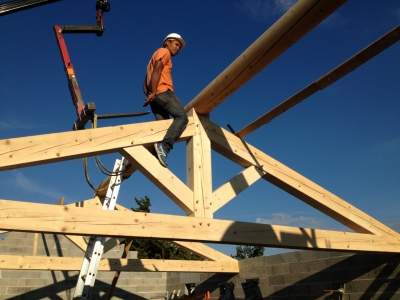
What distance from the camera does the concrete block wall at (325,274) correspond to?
476 centimetres

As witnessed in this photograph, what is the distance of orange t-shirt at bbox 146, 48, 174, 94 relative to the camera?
3.60 m

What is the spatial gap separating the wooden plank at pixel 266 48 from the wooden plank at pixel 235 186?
2.46 feet

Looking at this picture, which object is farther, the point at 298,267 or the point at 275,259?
the point at 275,259

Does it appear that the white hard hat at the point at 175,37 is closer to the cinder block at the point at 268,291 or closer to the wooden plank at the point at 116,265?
the wooden plank at the point at 116,265

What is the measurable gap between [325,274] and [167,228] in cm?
325

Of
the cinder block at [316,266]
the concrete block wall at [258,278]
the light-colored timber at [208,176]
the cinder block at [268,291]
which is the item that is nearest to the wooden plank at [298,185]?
the light-colored timber at [208,176]

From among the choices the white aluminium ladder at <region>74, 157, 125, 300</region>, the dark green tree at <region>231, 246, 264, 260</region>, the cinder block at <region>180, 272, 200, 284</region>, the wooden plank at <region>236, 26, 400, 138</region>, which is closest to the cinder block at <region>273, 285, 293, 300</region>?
the cinder block at <region>180, 272, 200, 284</region>

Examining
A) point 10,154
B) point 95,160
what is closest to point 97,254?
point 95,160

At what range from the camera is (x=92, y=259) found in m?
5.16

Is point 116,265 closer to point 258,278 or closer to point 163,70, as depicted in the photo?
point 258,278

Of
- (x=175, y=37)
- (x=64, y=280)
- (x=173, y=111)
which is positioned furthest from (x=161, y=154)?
(x=64, y=280)

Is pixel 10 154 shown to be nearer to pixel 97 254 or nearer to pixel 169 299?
pixel 97 254

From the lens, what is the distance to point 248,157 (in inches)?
163

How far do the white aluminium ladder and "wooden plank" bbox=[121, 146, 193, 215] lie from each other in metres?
1.56
